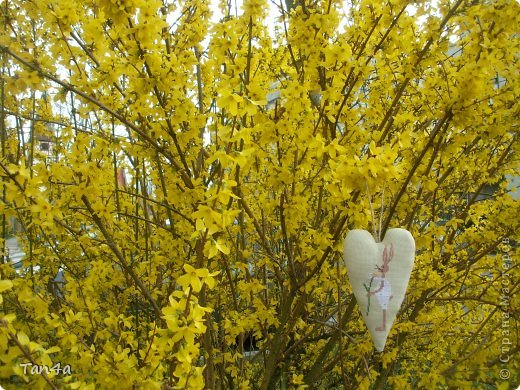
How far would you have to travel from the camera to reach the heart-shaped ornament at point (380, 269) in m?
1.56

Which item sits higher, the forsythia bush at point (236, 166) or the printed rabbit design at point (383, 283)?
the forsythia bush at point (236, 166)

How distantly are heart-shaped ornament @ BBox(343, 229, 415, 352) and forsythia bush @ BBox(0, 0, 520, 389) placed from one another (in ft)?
0.63

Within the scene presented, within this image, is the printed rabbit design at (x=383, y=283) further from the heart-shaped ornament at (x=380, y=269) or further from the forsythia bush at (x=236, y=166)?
the forsythia bush at (x=236, y=166)

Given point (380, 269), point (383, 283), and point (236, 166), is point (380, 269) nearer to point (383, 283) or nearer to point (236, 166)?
point (383, 283)

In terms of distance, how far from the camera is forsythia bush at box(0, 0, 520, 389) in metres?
1.56

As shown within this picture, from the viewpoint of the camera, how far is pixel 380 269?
1.57 m

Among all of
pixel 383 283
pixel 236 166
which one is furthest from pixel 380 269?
pixel 236 166

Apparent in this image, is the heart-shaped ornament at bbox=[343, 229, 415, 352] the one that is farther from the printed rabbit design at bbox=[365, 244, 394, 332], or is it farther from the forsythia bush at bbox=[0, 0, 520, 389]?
the forsythia bush at bbox=[0, 0, 520, 389]

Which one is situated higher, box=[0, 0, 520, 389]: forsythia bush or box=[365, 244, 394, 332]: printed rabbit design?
box=[0, 0, 520, 389]: forsythia bush

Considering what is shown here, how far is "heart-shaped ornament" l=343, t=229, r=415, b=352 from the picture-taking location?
156cm

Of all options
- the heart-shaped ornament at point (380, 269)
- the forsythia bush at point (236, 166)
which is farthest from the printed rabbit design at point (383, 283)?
the forsythia bush at point (236, 166)

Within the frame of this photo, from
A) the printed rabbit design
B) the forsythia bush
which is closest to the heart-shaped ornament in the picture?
the printed rabbit design

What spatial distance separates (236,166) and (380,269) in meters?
0.70

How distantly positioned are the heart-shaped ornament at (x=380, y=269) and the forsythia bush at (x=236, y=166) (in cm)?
19
